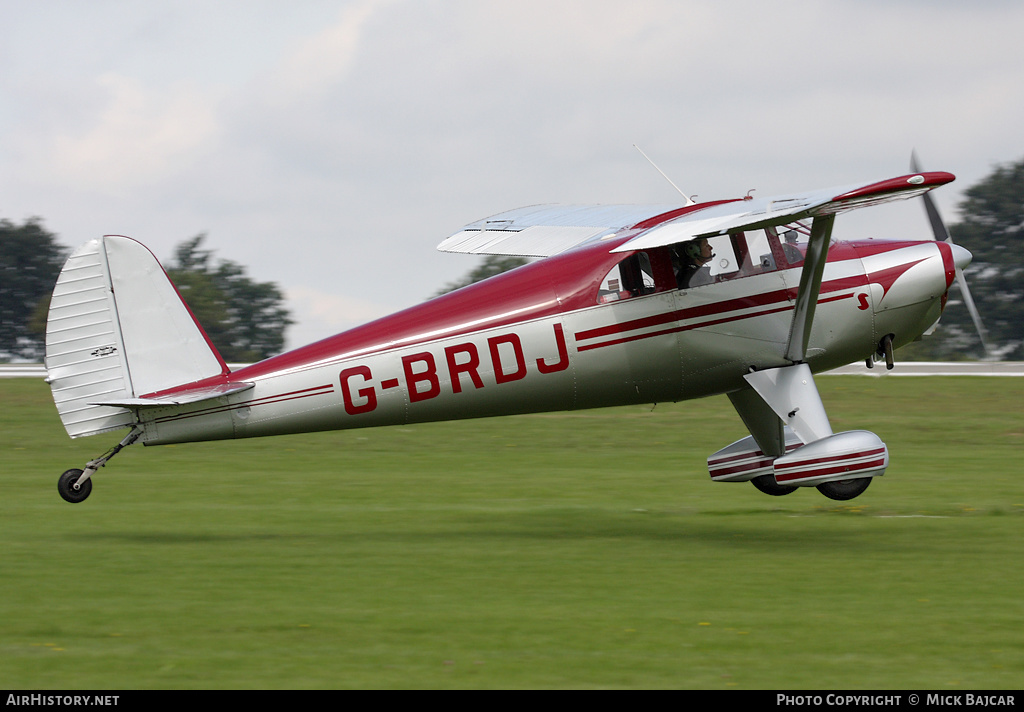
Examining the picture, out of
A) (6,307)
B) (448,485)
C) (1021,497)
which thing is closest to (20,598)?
(448,485)

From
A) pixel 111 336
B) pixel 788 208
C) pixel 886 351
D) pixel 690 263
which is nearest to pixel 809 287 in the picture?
pixel 690 263

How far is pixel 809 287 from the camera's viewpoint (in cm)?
1115

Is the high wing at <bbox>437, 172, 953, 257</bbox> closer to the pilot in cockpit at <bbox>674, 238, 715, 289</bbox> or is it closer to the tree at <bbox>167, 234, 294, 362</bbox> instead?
the pilot in cockpit at <bbox>674, 238, 715, 289</bbox>

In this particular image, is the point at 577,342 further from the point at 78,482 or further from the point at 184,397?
the point at 78,482

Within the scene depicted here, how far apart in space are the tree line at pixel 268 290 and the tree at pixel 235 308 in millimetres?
57

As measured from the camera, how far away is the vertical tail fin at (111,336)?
10.3 m

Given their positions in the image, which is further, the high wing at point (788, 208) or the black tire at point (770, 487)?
the black tire at point (770, 487)

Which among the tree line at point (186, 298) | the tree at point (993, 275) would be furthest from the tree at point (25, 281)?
the tree at point (993, 275)

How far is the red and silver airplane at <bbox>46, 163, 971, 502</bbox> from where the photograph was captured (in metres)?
10.3

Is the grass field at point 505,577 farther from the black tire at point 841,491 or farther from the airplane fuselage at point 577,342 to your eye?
the airplane fuselage at point 577,342

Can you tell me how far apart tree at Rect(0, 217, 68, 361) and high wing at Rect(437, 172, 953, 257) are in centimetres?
5478

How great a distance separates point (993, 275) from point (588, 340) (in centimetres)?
6046

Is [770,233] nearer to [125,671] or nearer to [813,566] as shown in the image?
[813,566]
